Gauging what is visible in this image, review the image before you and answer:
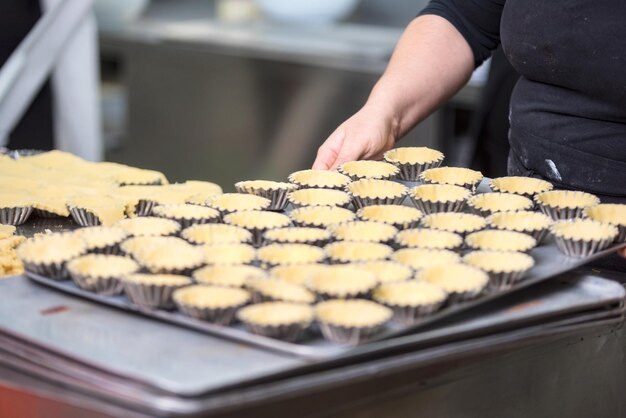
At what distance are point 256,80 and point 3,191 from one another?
2.16 m

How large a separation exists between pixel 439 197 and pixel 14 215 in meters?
0.72

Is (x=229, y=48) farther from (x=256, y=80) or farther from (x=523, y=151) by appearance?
(x=523, y=151)

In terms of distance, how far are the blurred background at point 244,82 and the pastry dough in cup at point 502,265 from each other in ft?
7.25

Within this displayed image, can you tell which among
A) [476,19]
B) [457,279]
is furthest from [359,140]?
[457,279]

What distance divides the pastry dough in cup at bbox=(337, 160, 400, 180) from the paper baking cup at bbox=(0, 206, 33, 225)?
54cm

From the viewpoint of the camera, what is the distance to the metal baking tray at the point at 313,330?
965 mm

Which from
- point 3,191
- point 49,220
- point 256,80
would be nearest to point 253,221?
point 49,220

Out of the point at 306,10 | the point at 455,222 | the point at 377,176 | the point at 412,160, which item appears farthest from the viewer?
the point at 306,10

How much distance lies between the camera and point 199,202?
1.55 m

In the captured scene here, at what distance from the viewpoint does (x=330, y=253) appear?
1.22 meters

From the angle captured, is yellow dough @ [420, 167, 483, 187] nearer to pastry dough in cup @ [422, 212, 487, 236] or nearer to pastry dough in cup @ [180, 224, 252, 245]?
pastry dough in cup @ [422, 212, 487, 236]

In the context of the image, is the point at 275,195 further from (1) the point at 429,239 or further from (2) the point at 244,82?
(2) the point at 244,82

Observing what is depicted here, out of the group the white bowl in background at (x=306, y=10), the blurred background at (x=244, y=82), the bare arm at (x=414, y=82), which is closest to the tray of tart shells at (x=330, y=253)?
the bare arm at (x=414, y=82)

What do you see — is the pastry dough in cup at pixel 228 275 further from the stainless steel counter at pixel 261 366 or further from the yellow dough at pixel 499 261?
the yellow dough at pixel 499 261
